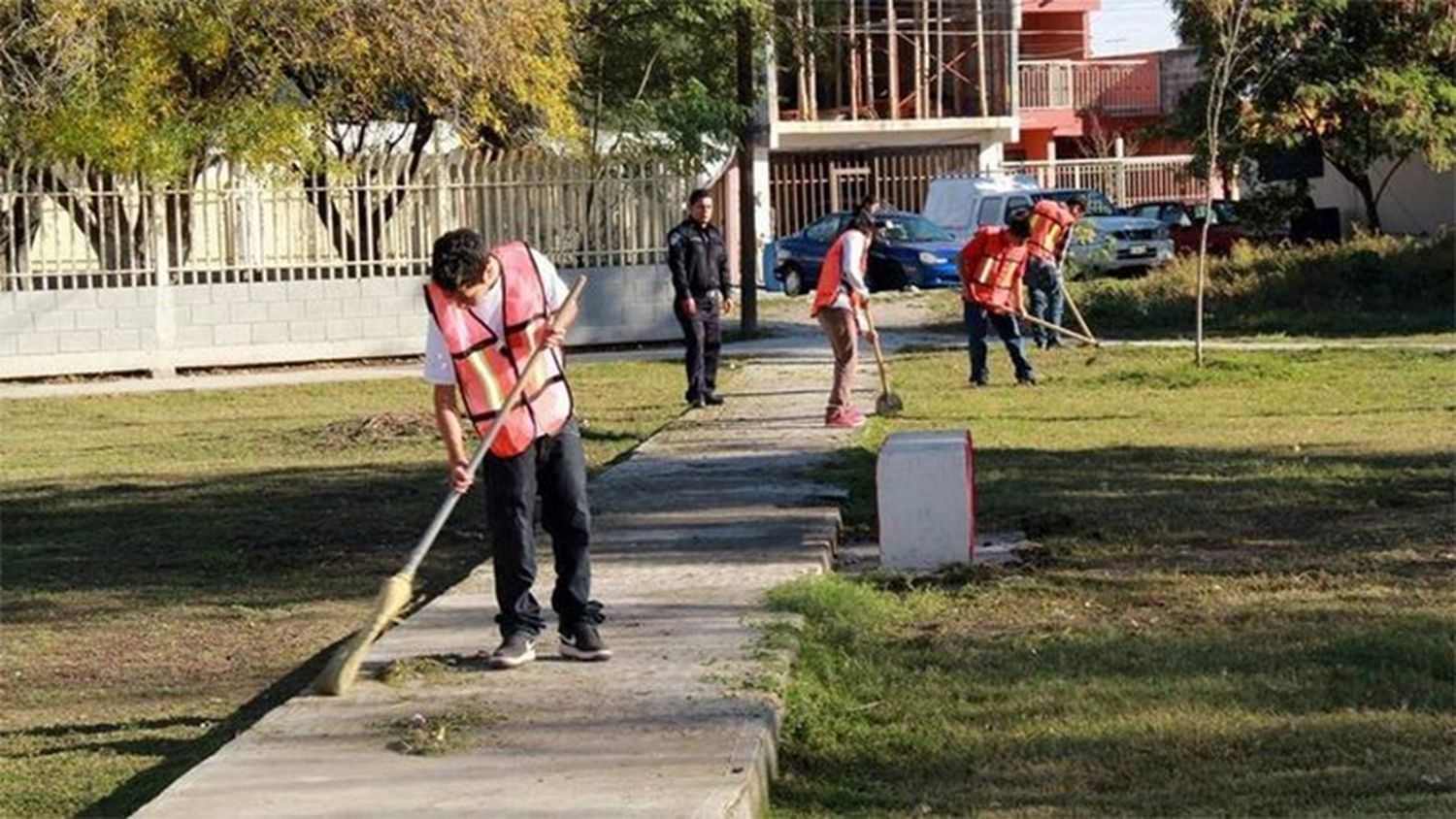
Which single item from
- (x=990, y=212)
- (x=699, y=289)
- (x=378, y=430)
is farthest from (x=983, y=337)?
(x=990, y=212)

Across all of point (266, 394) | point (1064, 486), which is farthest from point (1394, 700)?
point (266, 394)

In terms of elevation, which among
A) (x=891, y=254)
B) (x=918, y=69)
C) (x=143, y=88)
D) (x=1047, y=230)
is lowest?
(x=891, y=254)

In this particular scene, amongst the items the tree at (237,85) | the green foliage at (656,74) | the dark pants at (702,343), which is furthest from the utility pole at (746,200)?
the dark pants at (702,343)

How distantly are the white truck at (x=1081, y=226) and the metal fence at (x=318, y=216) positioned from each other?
26.8 feet

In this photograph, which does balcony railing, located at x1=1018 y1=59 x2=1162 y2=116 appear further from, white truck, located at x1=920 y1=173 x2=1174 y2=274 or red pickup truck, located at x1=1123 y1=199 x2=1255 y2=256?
red pickup truck, located at x1=1123 y1=199 x2=1255 y2=256

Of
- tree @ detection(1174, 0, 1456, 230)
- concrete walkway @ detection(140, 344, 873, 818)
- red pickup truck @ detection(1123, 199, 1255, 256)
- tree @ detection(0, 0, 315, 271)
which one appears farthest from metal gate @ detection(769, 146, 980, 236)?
concrete walkway @ detection(140, 344, 873, 818)

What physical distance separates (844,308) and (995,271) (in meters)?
3.65

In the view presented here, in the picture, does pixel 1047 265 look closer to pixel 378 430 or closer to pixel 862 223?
pixel 862 223

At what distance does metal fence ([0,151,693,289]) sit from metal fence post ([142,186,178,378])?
3cm

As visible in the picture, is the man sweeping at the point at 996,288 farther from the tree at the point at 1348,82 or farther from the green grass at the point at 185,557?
the tree at the point at 1348,82

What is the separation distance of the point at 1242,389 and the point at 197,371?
1243 cm

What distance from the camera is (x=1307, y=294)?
2983 cm

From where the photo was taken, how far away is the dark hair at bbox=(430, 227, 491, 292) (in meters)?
9.03

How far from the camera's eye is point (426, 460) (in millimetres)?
18188
